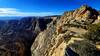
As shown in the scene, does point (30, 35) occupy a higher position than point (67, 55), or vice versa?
point (67, 55)

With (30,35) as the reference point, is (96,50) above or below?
above

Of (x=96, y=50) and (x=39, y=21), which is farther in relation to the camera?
(x=39, y=21)

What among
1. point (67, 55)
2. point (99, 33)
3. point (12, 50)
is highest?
point (99, 33)

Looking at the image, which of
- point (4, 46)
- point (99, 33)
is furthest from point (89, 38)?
point (4, 46)

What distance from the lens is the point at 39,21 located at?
379ft

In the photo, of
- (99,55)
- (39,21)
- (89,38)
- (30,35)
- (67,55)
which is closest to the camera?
(99,55)

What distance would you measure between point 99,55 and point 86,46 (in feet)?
6.40

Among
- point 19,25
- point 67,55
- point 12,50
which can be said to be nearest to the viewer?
point 67,55

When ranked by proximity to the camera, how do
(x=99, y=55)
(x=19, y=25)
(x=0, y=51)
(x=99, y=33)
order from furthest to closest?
(x=19, y=25)
(x=0, y=51)
(x=99, y=33)
(x=99, y=55)

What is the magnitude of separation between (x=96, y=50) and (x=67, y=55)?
3595mm

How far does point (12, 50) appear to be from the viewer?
54844mm

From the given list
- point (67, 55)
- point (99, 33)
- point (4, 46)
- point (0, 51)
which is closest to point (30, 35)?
point (4, 46)

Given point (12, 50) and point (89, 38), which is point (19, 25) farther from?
point (89, 38)

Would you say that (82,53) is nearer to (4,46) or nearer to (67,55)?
(67,55)
